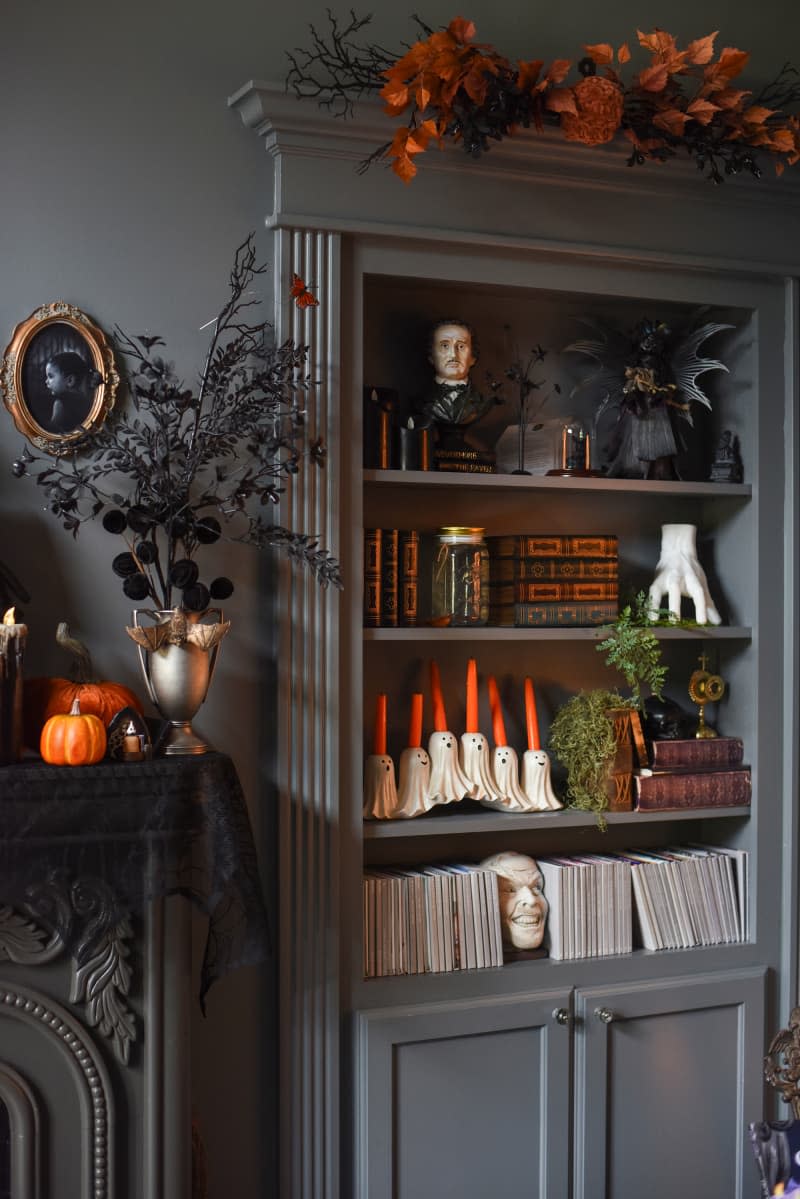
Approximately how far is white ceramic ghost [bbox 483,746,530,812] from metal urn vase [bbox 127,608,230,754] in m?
0.82

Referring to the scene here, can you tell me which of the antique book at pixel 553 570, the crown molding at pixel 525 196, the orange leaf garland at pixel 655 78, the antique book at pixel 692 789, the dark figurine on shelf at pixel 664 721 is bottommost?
the antique book at pixel 692 789

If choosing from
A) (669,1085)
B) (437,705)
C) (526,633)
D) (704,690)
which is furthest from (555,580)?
(669,1085)

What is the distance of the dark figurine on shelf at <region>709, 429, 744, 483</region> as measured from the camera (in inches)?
113

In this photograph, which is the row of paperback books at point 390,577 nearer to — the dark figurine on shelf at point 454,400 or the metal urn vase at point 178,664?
the dark figurine on shelf at point 454,400

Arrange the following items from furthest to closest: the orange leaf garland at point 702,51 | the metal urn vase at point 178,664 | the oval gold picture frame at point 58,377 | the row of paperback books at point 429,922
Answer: the row of paperback books at point 429,922 < the orange leaf garland at point 702,51 < the oval gold picture frame at point 58,377 < the metal urn vase at point 178,664

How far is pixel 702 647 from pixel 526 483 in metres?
0.77

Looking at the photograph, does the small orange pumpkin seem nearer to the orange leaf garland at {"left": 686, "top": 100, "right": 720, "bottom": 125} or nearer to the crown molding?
the crown molding

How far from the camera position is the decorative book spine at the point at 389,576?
2564 mm

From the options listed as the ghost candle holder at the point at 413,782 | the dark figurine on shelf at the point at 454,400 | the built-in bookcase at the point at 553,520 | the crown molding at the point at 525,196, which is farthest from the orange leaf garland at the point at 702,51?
the ghost candle holder at the point at 413,782

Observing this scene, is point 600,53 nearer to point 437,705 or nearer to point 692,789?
point 437,705

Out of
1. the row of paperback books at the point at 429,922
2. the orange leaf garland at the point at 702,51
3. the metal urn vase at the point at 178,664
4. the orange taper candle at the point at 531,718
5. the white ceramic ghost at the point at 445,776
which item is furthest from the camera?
the orange taper candle at the point at 531,718

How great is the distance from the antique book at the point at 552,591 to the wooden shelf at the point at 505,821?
504mm

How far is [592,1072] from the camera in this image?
2.59 m

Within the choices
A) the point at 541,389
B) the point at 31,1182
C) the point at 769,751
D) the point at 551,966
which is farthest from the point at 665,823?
the point at 31,1182
